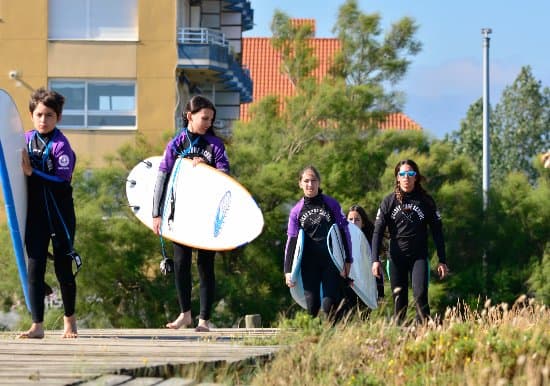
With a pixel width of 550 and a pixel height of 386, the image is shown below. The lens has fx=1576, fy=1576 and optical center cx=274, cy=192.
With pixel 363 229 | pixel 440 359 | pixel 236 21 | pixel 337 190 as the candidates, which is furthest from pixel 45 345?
pixel 236 21

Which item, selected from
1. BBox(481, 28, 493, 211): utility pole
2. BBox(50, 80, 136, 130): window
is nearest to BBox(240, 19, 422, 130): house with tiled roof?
BBox(481, 28, 493, 211): utility pole

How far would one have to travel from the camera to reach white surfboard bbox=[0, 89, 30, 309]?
11.1 metres

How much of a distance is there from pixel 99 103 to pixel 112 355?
3787cm

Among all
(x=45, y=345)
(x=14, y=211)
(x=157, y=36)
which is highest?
(x=157, y=36)

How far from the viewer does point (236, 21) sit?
5312 cm

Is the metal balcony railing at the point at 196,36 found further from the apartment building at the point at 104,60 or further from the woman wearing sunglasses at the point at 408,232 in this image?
the woman wearing sunglasses at the point at 408,232

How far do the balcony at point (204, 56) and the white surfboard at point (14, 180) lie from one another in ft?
114

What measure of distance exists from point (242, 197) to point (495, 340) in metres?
4.36

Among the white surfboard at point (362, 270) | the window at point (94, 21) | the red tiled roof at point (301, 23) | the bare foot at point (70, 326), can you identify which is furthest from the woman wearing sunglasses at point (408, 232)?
the red tiled roof at point (301, 23)

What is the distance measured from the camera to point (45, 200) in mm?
11383

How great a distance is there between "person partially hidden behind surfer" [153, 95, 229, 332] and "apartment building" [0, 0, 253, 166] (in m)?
32.1

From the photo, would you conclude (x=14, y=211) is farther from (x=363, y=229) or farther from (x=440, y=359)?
(x=363, y=229)

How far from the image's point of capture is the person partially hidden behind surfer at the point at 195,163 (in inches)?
507

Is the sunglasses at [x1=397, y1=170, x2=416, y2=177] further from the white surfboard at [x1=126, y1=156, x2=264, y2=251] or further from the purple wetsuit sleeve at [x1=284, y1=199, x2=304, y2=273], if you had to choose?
the white surfboard at [x1=126, y1=156, x2=264, y2=251]
